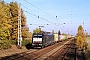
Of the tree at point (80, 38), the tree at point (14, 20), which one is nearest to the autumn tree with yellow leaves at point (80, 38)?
the tree at point (80, 38)

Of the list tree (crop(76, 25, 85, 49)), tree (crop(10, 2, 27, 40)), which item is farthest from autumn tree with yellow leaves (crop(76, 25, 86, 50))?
tree (crop(10, 2, 27, 40))

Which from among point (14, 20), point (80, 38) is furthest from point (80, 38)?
point (14, 20)

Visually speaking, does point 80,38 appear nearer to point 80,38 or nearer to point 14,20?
point 80,38

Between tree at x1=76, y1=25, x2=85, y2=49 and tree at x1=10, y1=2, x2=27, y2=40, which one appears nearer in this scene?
tree at x1=76, y1=25, x2=85, y2=49

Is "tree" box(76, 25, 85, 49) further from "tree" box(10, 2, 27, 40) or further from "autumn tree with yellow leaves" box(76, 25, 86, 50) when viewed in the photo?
"tree" box(10, 2, 27, 40)

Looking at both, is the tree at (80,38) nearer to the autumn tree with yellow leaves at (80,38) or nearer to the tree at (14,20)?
the autumn tree with yellow leaves at (80,38)

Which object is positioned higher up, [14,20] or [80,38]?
[14,20]

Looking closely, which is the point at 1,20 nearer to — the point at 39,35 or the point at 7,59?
the point at 7,59

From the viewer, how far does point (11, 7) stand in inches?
2055

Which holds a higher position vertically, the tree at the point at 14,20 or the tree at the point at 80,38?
the tree at the point at 14,20

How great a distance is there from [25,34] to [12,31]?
3464 millimetres

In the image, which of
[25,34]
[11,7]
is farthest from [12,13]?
[25,34]

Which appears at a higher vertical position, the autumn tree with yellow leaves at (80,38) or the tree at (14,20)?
the tree at (14,20)

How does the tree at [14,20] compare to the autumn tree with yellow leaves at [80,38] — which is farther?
the tree at [14,20]
